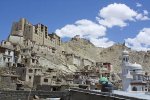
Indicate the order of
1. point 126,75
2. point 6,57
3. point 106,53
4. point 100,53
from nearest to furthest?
point 126,75, point 6,57, point 100,53, point 106,53

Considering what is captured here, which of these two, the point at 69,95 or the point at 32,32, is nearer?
the point at 69,95

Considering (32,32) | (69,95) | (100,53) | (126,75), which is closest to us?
(69,95)

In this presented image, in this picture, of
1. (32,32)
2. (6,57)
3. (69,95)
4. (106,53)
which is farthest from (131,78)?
(106,53)

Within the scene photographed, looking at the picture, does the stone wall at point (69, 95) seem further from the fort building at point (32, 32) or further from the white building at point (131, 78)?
the fort building at point (32, 32)

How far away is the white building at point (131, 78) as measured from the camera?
48.4m

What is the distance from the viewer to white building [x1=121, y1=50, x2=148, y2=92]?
4841cm

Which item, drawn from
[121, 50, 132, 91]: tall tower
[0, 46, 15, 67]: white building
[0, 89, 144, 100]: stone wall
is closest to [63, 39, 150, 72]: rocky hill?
[0, 46, 15, 67]: white building

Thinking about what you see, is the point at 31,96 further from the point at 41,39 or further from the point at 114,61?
the point at 114,61

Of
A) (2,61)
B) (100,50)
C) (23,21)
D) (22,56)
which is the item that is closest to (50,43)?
(23,21)

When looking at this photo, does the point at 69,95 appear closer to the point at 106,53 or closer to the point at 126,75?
the point at 126,75

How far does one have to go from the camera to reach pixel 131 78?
49.8 m

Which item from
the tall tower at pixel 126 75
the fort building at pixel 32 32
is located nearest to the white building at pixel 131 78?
the tall tower at pixel 126 75

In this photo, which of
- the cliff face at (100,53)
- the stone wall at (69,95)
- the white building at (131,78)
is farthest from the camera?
the cliff face at (100,53)

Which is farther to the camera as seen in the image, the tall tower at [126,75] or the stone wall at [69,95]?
the tall tower at [126,75]
